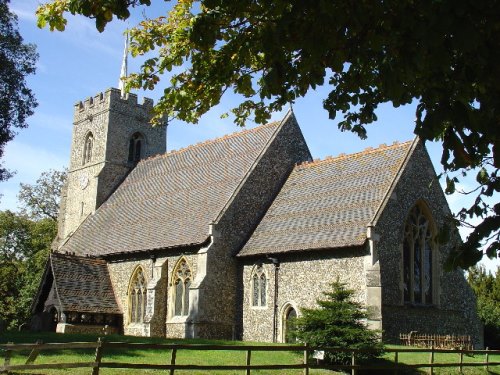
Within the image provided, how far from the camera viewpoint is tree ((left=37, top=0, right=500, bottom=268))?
18.6 feet

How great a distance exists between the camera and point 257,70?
31.9ft

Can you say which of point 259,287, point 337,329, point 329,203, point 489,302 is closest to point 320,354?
point 337,329

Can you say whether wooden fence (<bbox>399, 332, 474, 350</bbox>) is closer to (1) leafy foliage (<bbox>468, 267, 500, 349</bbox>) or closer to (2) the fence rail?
(2) the fence rail

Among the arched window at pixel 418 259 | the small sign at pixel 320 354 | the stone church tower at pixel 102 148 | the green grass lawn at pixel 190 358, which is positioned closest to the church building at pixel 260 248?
the arched window at pixel 418 259

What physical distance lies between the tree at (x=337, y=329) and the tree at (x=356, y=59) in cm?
734

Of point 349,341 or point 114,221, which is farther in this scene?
point 114,221

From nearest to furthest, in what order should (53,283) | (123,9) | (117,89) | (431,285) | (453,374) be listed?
(123,9), (453,374), (431,285), (53,283), (117,89)

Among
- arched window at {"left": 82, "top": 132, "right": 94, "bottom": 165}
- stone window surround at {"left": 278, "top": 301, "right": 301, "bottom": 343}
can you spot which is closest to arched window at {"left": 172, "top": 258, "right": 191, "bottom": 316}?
stone window surround at {"left": 278, "top": 301, "right": 301, "bottom": 343}

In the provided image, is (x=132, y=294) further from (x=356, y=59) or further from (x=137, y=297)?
(x=356, y=59)

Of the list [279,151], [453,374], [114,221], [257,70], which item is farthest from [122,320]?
[257,70]

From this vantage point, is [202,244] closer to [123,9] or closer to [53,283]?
[53,283]

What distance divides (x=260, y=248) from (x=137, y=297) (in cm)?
703

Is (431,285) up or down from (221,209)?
down

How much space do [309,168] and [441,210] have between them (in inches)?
238
